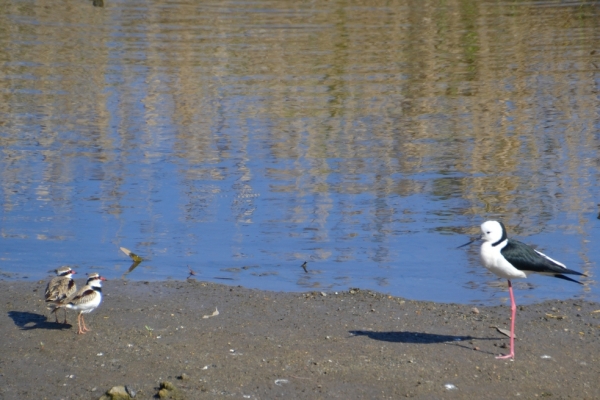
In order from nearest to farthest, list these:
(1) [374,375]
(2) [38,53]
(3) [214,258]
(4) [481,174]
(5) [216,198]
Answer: (1) [374,375], (3) [214,258], (5) [216,198], (4) [481,174], (2) [38,53]

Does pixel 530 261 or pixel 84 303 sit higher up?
pixel 530 261

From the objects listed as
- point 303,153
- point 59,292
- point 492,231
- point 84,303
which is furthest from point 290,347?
point 303,153

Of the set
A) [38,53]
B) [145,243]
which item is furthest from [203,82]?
[145,243]

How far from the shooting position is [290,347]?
22.7 ft

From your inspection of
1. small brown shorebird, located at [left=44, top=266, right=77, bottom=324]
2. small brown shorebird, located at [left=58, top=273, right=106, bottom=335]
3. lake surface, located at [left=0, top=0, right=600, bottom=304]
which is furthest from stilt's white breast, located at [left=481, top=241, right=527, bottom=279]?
small brown shorebird, located at [left=44, top=266, right=77, bottom=324]

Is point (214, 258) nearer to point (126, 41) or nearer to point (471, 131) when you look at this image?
point (471, 131)

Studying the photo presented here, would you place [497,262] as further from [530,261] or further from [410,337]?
[410,337]

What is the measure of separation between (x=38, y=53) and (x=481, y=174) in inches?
512

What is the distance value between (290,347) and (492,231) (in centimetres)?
176

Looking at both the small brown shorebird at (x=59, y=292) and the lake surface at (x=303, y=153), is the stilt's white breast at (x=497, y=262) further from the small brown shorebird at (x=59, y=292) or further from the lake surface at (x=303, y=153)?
the small brown shorebird at (x=59, y=292)

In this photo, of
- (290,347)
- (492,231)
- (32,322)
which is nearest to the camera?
(290,347)

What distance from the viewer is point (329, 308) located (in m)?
7.76

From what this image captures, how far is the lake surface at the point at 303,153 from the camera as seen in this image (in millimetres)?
9227

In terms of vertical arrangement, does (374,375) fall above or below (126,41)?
below
